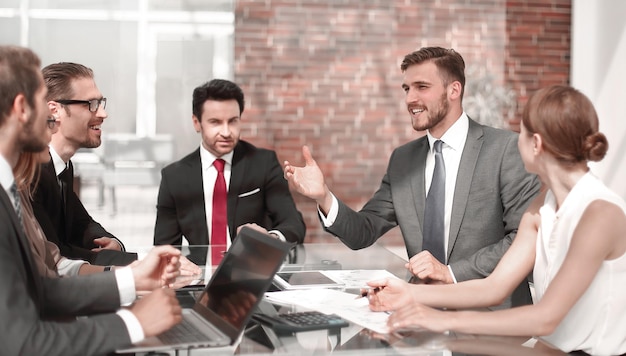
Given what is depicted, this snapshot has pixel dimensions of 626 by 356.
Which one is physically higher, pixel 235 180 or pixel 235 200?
pixel 235 180

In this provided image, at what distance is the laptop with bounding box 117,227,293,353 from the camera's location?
5.45 ft

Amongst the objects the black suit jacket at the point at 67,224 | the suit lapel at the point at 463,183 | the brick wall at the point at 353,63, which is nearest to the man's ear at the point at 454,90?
the suit lapel at the point at 463,183

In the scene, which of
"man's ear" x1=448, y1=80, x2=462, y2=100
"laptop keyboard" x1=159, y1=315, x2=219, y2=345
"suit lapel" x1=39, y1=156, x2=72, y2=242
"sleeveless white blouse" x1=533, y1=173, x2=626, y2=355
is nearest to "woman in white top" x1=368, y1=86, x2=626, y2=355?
"sleeveless white blouse" x1=533, y1=173, x2=626, y2=355

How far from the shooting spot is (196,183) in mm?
3781

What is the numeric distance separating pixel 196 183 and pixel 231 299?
199 cm

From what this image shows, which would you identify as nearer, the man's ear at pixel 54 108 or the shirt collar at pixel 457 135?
the shirt collar at pixel 457 135

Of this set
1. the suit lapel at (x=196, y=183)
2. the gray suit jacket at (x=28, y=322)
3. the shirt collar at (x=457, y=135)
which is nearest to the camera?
the gray suit jacket at (x=28, y=322)

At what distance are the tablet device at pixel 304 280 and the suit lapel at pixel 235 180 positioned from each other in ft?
3.61

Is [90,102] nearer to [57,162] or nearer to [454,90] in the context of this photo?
[57,162]

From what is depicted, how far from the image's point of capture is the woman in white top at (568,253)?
69.4 inches

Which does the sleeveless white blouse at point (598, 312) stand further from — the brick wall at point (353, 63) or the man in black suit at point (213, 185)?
the brick wall at point (353, 63)

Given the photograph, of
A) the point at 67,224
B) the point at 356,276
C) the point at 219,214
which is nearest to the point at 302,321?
the point at 356,276

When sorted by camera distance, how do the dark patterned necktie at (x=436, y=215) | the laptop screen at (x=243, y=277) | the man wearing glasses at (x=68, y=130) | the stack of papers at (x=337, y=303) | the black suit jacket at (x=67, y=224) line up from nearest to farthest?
1. the laptop screen at (x=243, y=277)
2. the stack of papers at (x=337, y=303)
3. the black suit jacket at (x=67, y=224)
4. the dark patterned necktie at (x=436, y=215)
5. the man wearing glasses at (x=68, y=130)

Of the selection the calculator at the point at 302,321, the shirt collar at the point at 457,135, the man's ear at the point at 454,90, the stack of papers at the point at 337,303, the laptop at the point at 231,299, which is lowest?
the stack of papers at the point at 337,303
